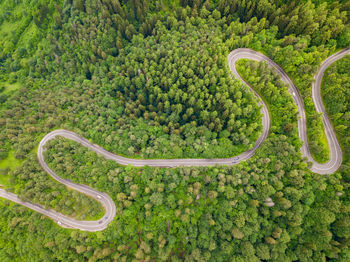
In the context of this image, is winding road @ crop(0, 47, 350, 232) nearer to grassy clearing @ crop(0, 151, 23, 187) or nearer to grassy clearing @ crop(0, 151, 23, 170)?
grassy clearing @ crop(0, 151, 23, 187)

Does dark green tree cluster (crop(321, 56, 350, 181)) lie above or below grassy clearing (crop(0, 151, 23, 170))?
above

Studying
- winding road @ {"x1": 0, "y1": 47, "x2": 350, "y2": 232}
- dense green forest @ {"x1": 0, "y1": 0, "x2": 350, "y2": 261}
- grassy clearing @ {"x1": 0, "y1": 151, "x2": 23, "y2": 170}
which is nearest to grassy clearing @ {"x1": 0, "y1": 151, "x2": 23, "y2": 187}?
grassy clearing @ {"x1": 0, "y1": 151, "x2": 23, "y2": 170}

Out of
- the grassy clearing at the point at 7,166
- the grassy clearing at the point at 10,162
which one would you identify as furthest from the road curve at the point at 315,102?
the grassy clearing at the point at 7,166

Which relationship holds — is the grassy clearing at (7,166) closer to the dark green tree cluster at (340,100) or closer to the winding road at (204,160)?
the winding road at (204,160)

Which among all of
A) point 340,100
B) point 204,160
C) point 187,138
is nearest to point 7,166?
point 187,138

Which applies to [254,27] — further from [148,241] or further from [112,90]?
[148,241]

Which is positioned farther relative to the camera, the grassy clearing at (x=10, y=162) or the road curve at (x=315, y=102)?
the grassy clearing at (x=10, y=162)

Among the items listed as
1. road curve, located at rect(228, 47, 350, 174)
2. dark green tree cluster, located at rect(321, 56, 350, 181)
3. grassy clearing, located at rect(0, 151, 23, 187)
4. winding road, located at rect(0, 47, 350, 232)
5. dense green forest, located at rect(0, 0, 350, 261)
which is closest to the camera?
dense green forest, located at rect(0, 0, 350, 261)
